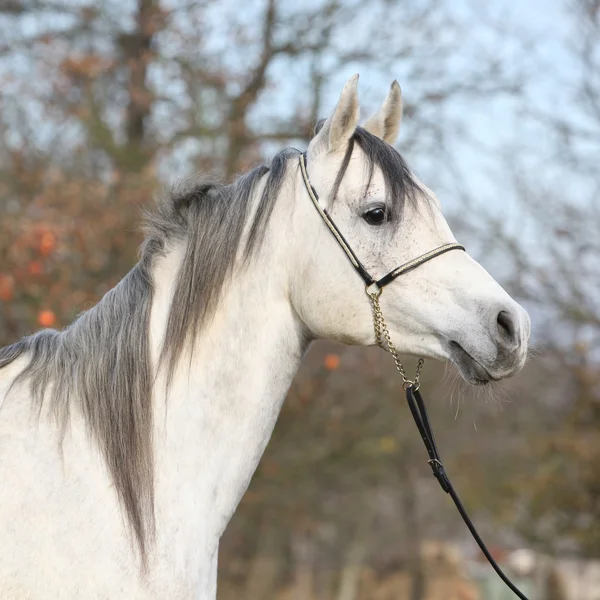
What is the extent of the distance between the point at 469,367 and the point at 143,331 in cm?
108

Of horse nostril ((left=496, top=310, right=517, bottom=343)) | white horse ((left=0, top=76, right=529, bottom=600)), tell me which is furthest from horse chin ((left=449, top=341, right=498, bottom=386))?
horse nostril ((left=496, top=310, right=517, bottom=343))

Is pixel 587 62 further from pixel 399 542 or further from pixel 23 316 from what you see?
pixel 399 542

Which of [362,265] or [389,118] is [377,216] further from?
[389,118]

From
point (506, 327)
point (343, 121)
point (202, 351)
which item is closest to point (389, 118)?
point (343, 121)

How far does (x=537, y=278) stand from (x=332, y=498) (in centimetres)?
672

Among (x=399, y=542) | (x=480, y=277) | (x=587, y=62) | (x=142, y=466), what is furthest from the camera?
(x=399, y=542)

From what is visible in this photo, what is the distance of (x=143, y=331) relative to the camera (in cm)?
261

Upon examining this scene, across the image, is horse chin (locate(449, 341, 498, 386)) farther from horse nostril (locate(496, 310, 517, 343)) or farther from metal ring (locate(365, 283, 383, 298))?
metal ring (locate(365, 283, 383, 298))

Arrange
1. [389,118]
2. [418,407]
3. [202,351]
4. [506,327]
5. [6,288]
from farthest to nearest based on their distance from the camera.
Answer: [6,288]
[389,118]
[418,407]
[202,351]
[506,327]

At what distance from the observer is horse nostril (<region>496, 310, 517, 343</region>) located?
8.21ft

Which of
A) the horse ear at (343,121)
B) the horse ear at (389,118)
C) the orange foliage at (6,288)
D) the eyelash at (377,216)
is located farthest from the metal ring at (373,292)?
the orange foliage at (6,288)

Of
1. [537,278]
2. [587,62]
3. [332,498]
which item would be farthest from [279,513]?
[587,62]

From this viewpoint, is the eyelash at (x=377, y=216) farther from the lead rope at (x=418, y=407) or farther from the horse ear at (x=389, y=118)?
the horse ear at (x=389, y=118)

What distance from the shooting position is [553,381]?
1049 centimetres
